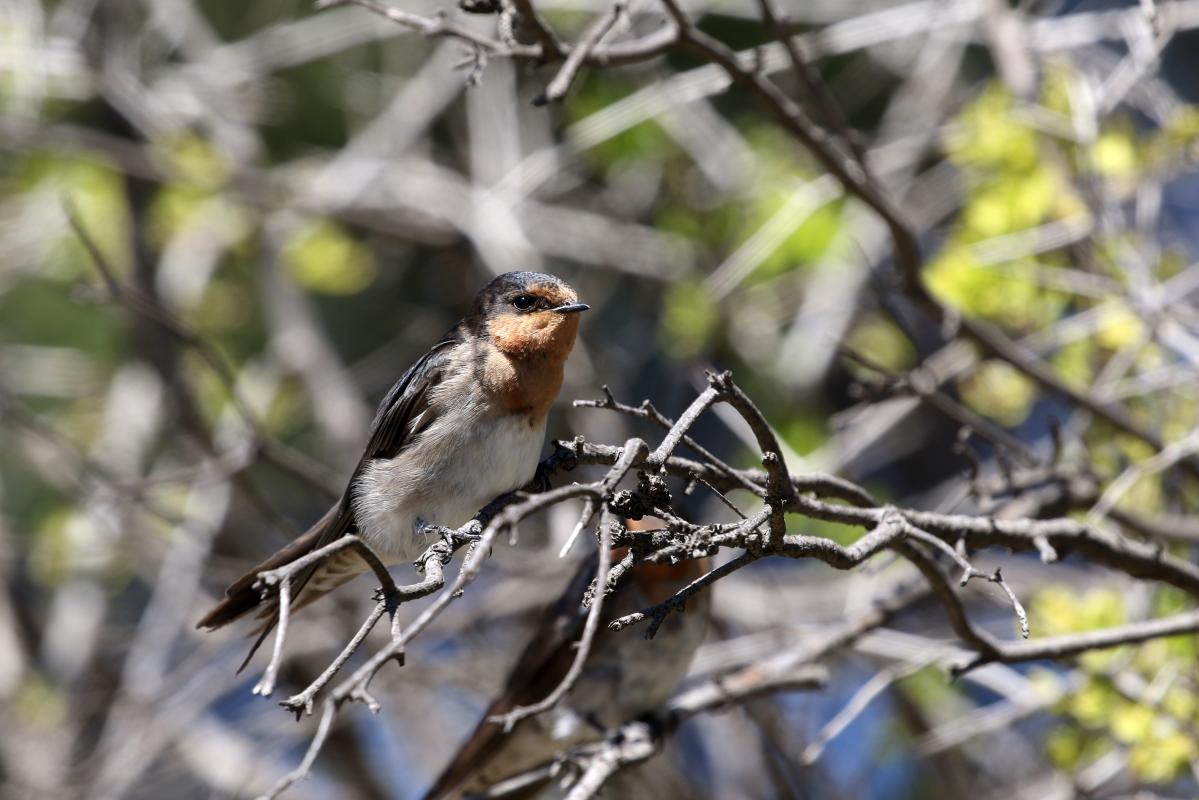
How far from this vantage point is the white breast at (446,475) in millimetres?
3438

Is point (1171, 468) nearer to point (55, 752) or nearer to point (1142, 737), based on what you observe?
point (1142, 737)

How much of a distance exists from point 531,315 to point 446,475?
50 centimetres

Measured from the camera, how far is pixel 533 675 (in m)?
4.79

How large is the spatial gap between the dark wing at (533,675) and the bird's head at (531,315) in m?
1.21

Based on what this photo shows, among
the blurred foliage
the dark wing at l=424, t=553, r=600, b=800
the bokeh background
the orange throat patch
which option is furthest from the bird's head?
the blurred foliage

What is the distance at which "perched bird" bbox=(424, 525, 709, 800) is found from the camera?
4.66 m

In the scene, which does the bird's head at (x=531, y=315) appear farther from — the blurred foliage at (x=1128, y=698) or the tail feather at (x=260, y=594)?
the blurred foliage at (x=1128, y=698)

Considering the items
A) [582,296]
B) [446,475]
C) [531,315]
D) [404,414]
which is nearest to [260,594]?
[446,475]

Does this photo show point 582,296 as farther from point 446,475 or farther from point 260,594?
point 260,594

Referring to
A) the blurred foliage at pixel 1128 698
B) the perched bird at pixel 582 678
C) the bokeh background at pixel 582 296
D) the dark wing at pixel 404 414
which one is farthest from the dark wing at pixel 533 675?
the blurred foliage at pixel 1128 698

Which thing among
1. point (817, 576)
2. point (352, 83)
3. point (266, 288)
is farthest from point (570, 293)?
point (352, 83)

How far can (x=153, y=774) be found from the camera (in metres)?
6.01

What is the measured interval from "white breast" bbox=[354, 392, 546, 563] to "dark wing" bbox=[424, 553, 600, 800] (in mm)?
1142

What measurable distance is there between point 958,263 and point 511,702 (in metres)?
2.21
